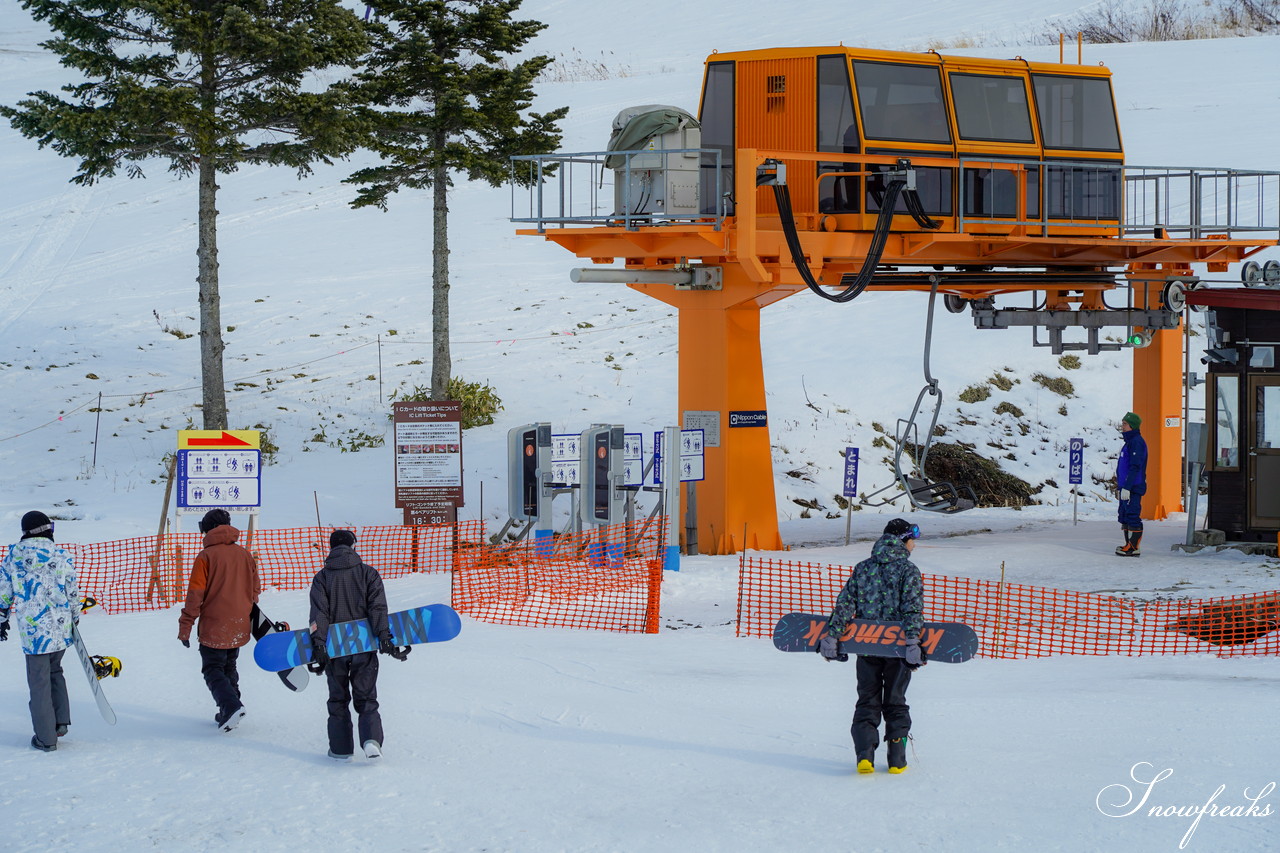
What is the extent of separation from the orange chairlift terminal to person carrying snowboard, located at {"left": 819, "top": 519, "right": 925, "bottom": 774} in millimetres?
8537

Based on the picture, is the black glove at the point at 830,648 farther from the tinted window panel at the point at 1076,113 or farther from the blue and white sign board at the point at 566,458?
the tinted window panel at the point at 1076,113

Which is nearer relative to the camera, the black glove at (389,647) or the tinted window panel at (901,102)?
the black glove at (389,647)

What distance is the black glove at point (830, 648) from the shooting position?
8703mm

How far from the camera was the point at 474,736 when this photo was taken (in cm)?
991

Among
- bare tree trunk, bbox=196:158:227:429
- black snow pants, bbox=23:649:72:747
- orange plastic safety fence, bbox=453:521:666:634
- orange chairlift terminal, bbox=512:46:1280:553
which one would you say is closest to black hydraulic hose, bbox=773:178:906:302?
orange chairlift terminal, bbox=512:46:1280:553

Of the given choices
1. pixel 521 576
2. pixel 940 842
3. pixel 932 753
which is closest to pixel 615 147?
pixel 521 576

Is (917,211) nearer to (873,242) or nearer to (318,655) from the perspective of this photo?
(873,242)

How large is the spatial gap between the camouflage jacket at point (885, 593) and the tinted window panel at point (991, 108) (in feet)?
37.8

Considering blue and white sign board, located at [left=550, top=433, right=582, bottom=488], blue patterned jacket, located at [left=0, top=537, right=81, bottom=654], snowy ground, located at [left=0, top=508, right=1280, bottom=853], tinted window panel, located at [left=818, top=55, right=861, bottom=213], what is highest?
tinted window panel, located at [left=818, top=55, right=861, bottom=213]

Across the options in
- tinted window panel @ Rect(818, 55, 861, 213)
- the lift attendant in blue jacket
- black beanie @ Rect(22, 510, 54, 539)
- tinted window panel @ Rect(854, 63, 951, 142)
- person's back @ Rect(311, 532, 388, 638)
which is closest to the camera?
person's back @ Rect(311, 532, 388, 638)

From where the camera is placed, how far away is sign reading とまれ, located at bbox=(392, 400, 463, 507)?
18.2 meters

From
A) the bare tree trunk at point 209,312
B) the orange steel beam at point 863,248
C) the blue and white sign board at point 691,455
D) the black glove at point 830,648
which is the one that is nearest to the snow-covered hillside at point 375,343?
the bare tree trunk at point 209,312

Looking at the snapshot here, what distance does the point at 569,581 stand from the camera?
16.5 metres

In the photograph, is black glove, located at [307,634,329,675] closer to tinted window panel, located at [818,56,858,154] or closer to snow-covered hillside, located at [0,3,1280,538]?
tinted window panel, located at [818,56,858,154]
